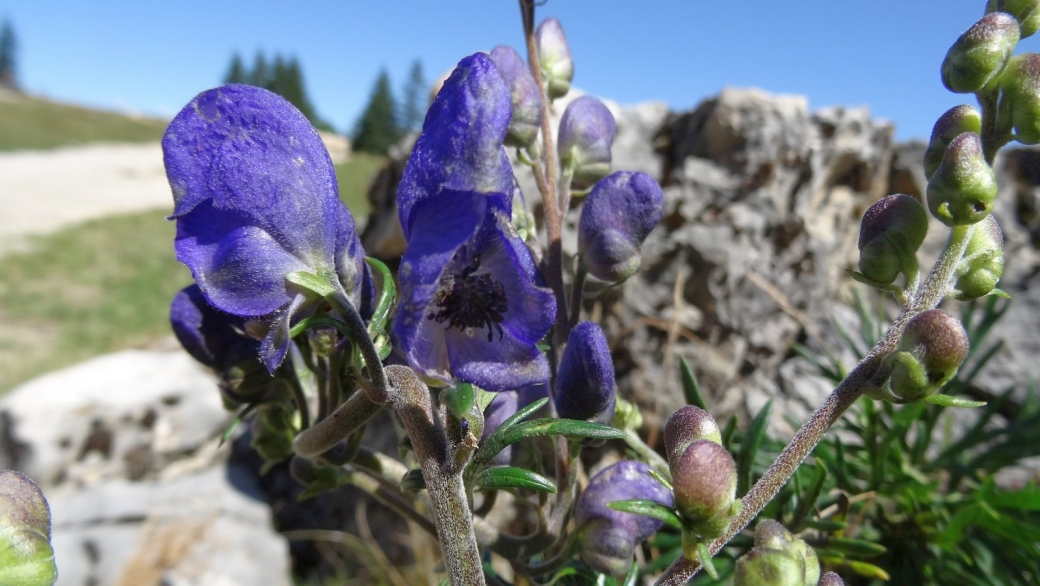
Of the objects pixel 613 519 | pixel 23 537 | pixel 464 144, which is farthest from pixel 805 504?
pixel 23 537

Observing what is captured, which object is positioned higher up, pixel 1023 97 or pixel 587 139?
pixel 1023 97

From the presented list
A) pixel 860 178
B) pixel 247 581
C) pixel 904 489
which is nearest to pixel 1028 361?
pixel 860 178

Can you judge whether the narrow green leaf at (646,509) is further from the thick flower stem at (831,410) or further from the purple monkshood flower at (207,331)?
the purple monkshood flower at (207,331)

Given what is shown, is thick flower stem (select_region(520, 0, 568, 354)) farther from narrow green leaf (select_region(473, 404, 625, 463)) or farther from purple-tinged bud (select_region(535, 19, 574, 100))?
narrow green leaf (select_region(473, 404, 625, 463))

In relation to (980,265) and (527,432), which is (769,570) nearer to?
(527,432)

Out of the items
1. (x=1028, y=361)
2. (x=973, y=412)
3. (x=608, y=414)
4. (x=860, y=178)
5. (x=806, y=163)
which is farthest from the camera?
(x=860, y=178)

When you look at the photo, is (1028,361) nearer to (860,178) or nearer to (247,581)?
(860,178)

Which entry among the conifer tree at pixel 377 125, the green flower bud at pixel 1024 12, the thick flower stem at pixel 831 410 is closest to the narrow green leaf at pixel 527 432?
the thick flower stem at pixel 831 410
